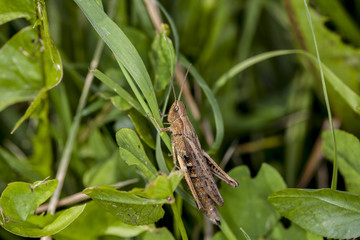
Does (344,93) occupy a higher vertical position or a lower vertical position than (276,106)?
higher

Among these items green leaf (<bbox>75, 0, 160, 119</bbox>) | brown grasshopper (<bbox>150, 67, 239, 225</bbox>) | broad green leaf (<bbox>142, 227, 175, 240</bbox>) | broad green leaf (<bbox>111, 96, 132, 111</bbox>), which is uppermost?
green leaf (<bbox>75, 0, 160, 119</bbox>)

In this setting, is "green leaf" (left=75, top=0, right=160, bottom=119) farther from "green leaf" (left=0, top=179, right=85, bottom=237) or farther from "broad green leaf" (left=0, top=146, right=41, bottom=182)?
"broad green leaf" (left=0, top=146, right=41, bottom=182)

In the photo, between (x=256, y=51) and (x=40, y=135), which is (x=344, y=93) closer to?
(x=256, y=51)

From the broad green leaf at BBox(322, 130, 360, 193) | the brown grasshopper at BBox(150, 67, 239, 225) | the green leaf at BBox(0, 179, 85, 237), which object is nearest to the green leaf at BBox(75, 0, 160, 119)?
the brown grasshopper at BBox(150, 67, 239, 225)

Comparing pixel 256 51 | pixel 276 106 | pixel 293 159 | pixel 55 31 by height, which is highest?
pixel 55 31

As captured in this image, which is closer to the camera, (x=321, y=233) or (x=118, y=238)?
(x=321, y=233)

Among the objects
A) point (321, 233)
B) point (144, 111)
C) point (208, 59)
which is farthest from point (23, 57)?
point (321, 233)
